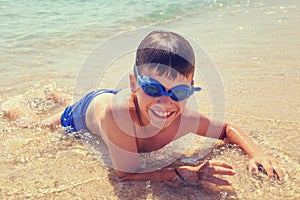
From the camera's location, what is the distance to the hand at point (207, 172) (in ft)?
7.02

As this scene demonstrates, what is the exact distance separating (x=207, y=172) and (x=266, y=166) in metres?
0.43

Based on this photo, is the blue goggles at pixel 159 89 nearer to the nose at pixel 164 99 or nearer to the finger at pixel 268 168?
the nose at pixel 164 99

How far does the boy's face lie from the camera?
2.15 meters

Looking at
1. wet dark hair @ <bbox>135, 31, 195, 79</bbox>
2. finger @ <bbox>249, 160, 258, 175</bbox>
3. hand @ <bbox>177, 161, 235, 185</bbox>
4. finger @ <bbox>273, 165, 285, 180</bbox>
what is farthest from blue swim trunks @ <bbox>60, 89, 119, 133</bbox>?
finger @ <bbox>273, 165, 285, 180</bbox>

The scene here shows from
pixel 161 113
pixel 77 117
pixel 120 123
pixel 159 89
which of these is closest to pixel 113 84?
pixel 77 117

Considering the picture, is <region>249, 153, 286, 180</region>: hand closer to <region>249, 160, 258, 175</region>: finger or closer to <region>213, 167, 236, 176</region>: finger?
<region>249, 160, 258, 175</region>: finger

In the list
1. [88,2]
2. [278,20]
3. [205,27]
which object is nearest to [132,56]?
[205,27]

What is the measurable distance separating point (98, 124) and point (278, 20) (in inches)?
201

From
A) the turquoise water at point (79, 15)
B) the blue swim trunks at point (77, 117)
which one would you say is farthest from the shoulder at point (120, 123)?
the turquoise water at point (79, 15)

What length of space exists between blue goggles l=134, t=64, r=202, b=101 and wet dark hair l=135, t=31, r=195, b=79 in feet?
0.22

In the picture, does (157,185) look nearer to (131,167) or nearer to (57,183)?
(131,167)

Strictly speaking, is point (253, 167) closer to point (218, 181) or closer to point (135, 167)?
point (218, 181)

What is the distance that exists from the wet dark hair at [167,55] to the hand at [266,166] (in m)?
0.74

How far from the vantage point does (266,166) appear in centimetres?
236
